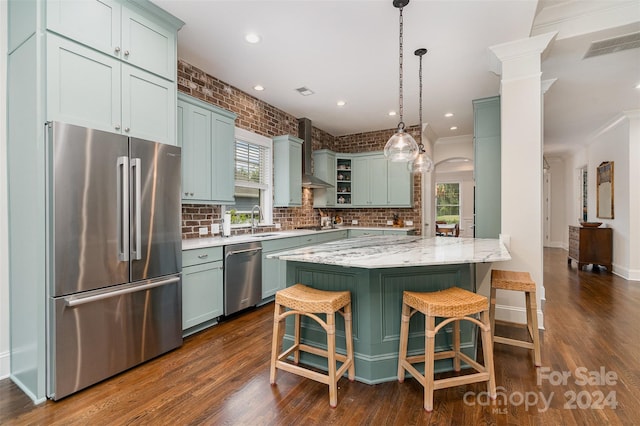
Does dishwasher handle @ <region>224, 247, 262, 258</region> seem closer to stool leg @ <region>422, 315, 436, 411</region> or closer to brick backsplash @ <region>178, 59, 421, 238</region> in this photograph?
brick backsplash @ <region>178, 59, 421, 238</region>

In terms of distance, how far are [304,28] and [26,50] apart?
209 cm

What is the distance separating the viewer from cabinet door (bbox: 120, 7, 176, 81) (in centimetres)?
238

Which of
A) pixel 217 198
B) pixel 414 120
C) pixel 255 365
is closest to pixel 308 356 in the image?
pixel 255 365

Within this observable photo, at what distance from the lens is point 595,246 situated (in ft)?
19.4

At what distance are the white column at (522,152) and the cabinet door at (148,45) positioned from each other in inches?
123

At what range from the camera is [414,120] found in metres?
5.66

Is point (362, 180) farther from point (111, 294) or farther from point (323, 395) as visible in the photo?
point (111, 294)

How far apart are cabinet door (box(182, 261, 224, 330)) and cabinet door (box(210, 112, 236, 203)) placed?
870 mm

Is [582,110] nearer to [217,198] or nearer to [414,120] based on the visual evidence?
[414,120]

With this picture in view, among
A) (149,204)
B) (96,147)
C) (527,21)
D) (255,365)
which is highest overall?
(527,21)

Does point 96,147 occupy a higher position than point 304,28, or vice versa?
point 304,28

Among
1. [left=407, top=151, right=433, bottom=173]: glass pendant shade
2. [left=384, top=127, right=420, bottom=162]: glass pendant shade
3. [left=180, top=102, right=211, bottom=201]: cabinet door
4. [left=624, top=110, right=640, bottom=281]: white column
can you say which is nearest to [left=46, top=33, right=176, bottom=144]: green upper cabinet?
[left=180, top=102, right=211, bottom=201]: cabinet door

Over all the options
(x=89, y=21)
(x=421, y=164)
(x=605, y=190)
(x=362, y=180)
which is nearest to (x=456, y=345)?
(x=421, y=164)

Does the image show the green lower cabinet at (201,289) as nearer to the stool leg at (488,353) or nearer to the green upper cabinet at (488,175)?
the stool leg at (488,353)
